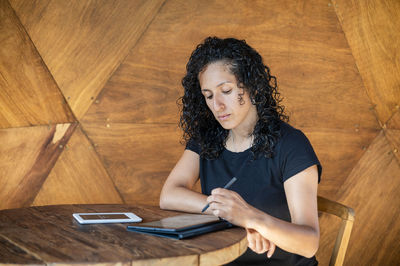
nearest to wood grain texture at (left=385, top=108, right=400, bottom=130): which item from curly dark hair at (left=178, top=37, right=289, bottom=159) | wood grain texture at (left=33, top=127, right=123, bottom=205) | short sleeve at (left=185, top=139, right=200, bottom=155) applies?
curly dark hair at (left=178, top=37, right=289, bottom=159)

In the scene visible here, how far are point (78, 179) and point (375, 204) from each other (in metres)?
2.14

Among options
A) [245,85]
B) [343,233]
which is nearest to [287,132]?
[245,85]

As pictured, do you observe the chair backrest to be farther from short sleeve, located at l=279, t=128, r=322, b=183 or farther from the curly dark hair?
the curly dark hair

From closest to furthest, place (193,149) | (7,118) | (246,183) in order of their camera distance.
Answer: (246,183)
(193,149)
(7,118)

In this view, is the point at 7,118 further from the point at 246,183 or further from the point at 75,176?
the point at 246,183

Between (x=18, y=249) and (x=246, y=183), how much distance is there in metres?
1.03

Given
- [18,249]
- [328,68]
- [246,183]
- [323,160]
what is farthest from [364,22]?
[18,249]

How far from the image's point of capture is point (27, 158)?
253cm

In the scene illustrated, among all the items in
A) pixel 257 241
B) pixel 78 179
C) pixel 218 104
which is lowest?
pixel 257 241

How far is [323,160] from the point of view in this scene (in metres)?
3.20

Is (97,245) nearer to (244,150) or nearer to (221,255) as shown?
(221,255)

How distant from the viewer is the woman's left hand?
1554 millimetres

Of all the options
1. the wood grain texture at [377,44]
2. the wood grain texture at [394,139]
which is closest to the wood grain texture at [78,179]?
the wood grain texture at [377,44]

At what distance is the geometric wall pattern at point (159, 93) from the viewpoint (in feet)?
8.23
